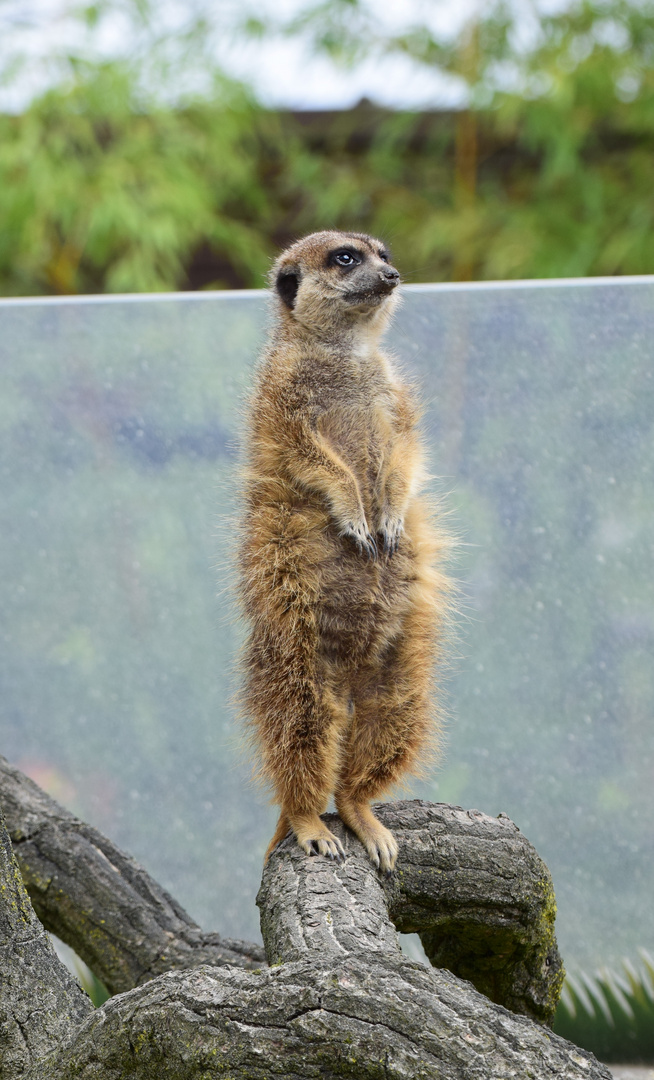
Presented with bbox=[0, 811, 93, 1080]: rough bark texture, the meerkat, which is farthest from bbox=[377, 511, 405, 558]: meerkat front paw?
bbox=[0, 811, 93, 1080]: rough bark texture

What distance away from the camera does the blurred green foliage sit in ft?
10.5

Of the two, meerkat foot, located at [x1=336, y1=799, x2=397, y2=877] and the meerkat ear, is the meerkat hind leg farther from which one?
the meerkat ear

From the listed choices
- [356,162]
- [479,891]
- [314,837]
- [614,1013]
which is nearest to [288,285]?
[314,837]

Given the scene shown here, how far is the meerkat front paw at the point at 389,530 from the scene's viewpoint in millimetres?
1143

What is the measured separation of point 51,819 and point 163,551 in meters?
0.71

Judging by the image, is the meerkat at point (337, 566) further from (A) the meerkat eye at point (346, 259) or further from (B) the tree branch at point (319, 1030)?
(B) the tree branch at point (319, 1030)

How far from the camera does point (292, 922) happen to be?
992mm

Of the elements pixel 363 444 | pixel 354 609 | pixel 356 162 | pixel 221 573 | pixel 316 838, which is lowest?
pixel 316 838

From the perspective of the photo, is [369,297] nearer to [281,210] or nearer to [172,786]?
[172,786]

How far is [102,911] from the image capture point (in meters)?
1.34

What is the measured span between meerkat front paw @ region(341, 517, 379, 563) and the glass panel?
0.73 metres

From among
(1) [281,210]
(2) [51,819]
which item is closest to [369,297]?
(2) [51,819]

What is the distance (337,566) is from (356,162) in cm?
293

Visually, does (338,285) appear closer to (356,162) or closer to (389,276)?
(389,276)
